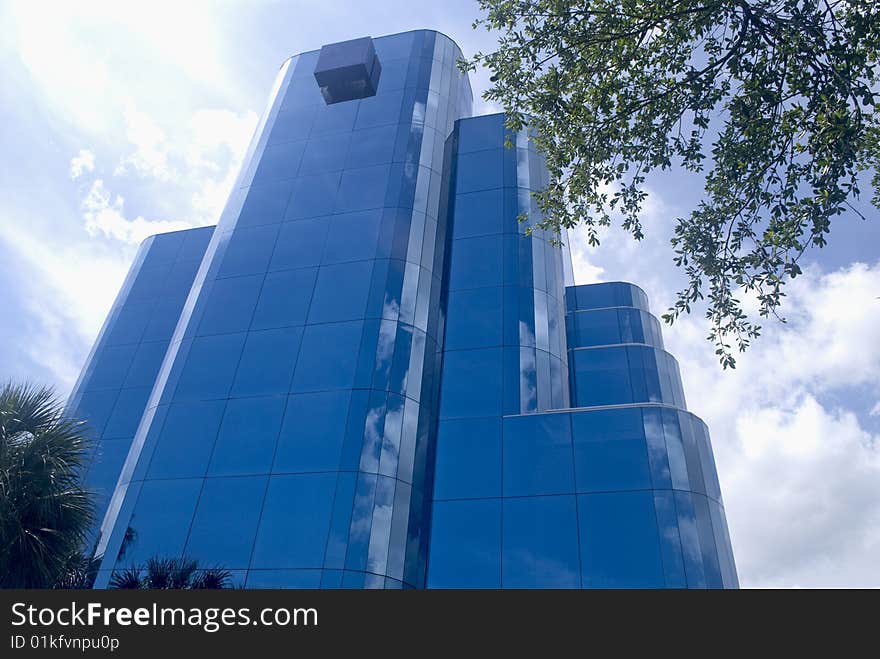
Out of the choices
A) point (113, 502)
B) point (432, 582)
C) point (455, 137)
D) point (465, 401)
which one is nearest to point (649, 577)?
point (432, 582)

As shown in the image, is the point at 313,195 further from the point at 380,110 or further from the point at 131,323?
the point at 131,323

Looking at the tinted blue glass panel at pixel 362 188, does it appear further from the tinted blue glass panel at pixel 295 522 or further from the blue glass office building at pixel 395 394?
the tinted blue glass panel at pixel 295 522

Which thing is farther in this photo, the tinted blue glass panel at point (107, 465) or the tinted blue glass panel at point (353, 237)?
the tinted blue glass panel at point (107, 465)

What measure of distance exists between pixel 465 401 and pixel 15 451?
14.2m

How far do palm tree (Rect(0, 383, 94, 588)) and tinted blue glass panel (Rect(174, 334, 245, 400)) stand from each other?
30.7 ft

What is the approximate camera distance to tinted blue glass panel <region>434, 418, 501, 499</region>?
20.3 m

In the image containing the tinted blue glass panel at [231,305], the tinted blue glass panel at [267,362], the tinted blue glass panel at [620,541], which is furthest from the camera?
the tinted blue glass panel at [231,305]

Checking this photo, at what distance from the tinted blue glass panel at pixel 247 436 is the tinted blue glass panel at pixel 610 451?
36.5 feet

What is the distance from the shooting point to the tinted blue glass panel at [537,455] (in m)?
19.8

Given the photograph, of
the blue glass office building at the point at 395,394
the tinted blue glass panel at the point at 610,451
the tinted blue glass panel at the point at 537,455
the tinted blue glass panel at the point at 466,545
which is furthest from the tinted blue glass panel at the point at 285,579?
the tinted blue glass panel at the point at 610,451

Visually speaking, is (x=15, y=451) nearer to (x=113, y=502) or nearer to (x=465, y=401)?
(x=113, y=502)

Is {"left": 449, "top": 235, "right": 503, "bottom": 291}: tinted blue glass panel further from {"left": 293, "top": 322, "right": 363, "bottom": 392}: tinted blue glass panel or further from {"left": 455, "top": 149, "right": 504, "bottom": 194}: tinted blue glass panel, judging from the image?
{"left": 293, "top": 322, "right": 363, "bottom": 392}: tinted blue glass panel

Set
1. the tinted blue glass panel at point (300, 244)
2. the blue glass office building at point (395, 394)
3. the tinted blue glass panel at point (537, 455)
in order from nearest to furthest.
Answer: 1. the blue glass office building at point (395, 394)
2. the tinted blue glass panel at point (537, 455)
3. the tinted blue glass panel at point (300, 244)

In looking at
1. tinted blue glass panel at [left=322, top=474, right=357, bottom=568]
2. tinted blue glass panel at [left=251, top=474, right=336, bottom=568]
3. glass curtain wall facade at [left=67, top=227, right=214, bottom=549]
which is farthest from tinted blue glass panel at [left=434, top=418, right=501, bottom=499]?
glass curtain wall facade at [left=67, top=227, right=214, bottom=549]
